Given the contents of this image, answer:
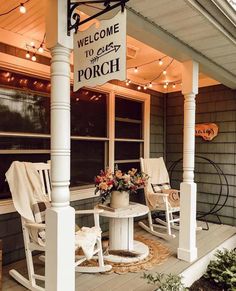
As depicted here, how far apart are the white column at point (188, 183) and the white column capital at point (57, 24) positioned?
184cm

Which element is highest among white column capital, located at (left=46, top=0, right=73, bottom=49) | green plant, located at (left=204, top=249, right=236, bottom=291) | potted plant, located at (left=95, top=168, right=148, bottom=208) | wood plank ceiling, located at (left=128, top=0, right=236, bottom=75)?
wood plank ceiling, located at (left=128, top=0, right=236, bottom=75)

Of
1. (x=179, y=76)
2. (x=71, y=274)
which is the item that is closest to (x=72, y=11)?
(x=71, y=274)

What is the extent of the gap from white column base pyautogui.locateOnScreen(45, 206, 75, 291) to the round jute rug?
1.26 meters

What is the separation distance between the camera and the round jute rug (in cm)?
295

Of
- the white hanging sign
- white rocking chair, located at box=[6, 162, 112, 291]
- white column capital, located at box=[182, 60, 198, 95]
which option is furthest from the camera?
white column capital, located at box=[182, 60, 198, 95]

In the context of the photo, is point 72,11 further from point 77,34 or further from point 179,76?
point 179,76

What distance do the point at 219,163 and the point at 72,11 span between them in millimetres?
4195

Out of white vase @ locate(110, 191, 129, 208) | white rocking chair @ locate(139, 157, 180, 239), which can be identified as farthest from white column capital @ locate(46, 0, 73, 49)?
white rocking chair @ locate(139, 157, 180, 239)

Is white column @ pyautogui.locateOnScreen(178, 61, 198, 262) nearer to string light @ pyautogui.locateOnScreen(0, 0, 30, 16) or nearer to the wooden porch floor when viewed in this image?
the wooden porch floor

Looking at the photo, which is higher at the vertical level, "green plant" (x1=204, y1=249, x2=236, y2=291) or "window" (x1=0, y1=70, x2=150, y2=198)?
"window" (x1=0, y1=70, x2=150, y2=198)

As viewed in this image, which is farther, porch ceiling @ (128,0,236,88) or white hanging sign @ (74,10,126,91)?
porch ceiling @ (128,0,236,88)

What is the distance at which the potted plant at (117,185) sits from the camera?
329 centimetres

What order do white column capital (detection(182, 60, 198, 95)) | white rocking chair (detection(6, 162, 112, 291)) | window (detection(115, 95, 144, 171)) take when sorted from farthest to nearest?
window (detection(115, 95, 144, 171)), white column capital (detection(182, 60, 198, 95)), white rocking chair (detection(6, 162, 112, 291))

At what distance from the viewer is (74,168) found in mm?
4012
